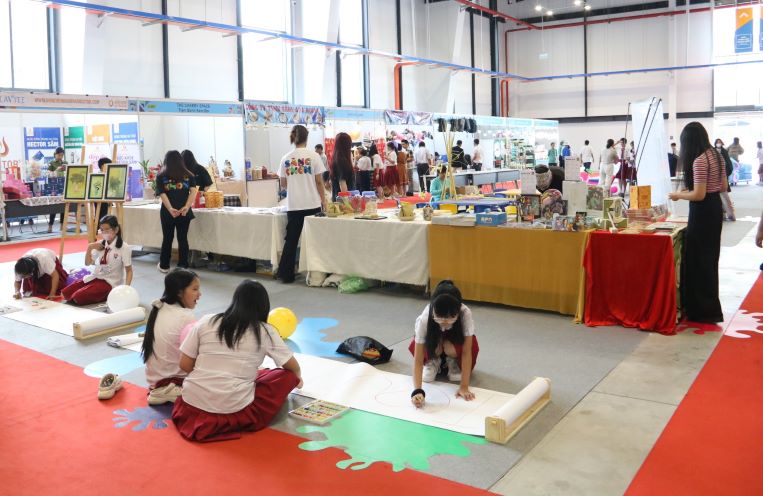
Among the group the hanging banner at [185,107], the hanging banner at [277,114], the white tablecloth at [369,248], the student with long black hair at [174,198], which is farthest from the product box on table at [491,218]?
the hanging banner at [277,114]

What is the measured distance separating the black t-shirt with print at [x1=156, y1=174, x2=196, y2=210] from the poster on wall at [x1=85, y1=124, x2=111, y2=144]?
6.37 m

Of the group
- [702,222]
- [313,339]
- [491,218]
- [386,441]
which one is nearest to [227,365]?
[386,441]

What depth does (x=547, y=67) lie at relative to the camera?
973 inches

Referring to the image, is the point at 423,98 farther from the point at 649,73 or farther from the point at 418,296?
the point at 418,296

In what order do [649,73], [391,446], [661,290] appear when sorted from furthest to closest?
[649,73], [661,290], [391,446]

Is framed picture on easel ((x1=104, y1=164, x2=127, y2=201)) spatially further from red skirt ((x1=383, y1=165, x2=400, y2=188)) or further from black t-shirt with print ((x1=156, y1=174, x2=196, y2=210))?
red skirt ((x1=383, y1=165, x2=400, y2=188))

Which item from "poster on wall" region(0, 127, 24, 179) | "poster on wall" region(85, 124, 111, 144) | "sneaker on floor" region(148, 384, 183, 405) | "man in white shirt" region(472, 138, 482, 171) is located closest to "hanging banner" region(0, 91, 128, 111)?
"poster on wall" region(85, 124, 111, 144)

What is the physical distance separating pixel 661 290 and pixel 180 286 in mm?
3131

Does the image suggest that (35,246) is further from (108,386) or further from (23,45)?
(108,386)

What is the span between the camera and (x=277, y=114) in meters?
13.2

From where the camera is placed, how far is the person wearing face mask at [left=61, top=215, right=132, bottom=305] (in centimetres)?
602

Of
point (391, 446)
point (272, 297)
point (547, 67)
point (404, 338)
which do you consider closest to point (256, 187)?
point (272, 297)

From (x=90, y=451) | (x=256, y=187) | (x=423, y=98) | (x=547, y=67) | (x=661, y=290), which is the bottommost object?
(x=90, y=451)

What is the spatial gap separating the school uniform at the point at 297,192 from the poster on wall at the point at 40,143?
8166 millimetres
